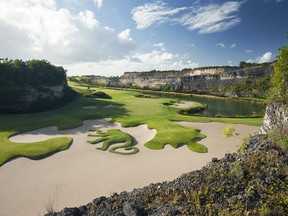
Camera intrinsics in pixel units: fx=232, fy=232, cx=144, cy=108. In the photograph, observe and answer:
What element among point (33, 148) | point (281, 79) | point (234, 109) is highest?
point (281, 79)

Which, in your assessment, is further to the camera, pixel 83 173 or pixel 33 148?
pixel 33 148

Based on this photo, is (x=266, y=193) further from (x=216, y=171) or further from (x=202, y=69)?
(x=202, y=69)

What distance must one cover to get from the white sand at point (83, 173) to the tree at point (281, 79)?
7377 mm

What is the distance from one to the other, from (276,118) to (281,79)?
246cm

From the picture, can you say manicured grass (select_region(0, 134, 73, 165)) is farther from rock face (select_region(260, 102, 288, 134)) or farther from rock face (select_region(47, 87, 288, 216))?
rock face (select_region(260, 102, 288, 134))

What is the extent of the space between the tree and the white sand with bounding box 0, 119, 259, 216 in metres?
7.38

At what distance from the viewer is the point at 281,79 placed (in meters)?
14.4

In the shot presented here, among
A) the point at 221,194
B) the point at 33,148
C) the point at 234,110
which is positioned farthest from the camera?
the point at 234,110

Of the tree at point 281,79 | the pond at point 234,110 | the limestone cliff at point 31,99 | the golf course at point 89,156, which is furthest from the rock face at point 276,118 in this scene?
the limestone cliff at point 31,99

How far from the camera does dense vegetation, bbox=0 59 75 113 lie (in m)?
38.9

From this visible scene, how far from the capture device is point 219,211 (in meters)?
8.29

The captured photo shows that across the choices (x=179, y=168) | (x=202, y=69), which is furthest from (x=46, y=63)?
(x=202, y=69)

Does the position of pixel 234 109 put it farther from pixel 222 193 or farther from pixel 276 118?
pixel 222 193

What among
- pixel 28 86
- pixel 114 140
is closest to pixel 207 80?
pixel 28 86
